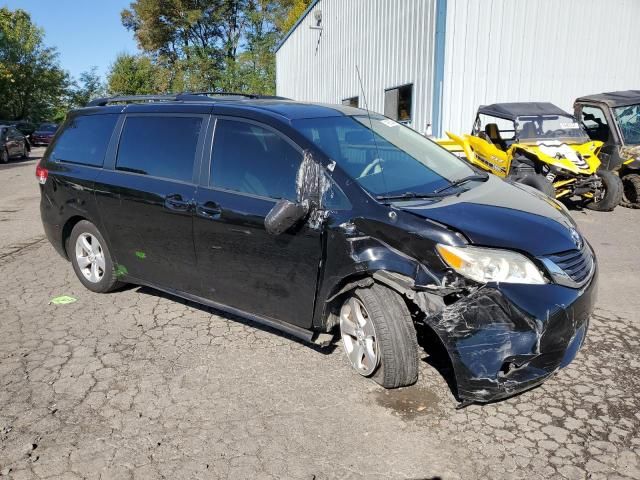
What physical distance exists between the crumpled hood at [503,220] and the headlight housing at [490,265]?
5cm

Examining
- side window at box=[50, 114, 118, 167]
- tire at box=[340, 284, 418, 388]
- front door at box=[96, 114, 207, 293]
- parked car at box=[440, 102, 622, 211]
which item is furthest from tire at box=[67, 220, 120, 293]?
parked car at box=[440, 102, 622, 211]

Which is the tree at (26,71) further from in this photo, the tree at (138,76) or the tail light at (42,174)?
the tail light at (42,174)

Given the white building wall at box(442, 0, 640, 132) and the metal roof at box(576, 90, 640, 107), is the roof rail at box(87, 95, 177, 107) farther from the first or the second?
the metal roof at box(576, 90, 640, 107)

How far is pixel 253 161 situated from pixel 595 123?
8.51m

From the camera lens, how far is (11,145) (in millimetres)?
21484

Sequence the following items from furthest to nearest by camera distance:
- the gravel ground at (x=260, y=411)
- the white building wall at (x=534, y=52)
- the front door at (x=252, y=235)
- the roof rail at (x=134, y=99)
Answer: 1. the white building wall at (x=534, y=52)
2. the roof rail at (x=134, y=99)
3. the front door at (x=252, y=235)
4. the gravel ground at (x=260, y=411)

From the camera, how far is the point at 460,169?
4230 millimetres

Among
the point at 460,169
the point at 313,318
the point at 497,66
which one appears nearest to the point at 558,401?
the point at 313,318

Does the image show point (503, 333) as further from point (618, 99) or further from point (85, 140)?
point (618, 99)

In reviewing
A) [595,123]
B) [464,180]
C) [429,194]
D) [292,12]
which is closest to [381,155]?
[429,194]

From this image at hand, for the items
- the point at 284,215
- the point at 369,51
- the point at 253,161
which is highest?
the point at 369,51

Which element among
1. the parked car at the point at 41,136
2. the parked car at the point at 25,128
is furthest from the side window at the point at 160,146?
the parked car at the point at 41,136

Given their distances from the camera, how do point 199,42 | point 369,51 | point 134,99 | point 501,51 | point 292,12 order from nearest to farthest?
point 134,99, point 501,51, point 369,51, point 292,12, point 199,42

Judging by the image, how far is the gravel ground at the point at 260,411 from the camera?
269 cm
